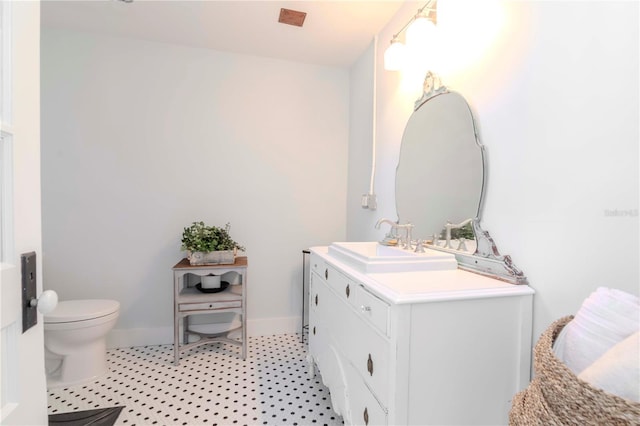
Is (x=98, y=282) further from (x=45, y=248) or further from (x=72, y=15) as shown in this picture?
(x=72, y=15)

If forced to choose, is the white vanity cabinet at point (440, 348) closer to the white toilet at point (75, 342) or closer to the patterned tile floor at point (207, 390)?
the patterned tile floor at point (207, 390)

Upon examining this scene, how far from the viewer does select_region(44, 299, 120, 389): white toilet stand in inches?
71.3

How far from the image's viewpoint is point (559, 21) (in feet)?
3.11

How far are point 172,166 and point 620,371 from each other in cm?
262

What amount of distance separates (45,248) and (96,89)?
4.04 ft

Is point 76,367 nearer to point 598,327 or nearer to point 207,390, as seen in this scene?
point 207,390

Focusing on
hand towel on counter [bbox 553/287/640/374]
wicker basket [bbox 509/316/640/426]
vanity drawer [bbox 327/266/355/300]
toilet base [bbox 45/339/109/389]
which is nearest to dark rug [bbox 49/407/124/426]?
toilet base [bbox 45/339/109/389]

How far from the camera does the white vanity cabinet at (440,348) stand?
3.02 ft

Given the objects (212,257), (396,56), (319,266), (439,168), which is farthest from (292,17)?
(212,257)

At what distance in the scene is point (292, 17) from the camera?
1988mm

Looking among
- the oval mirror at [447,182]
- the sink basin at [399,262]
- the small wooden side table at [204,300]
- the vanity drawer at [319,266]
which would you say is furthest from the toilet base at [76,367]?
the oval mirror at [447,182]

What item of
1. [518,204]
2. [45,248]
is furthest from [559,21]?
[45,248]

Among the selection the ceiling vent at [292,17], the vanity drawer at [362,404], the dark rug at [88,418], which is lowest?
the dark rug at [88,418]

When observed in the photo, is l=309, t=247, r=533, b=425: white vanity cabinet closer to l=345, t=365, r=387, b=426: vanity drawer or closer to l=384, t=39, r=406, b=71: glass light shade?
l=345, t=365, r=387, b=426: vanity drawer
